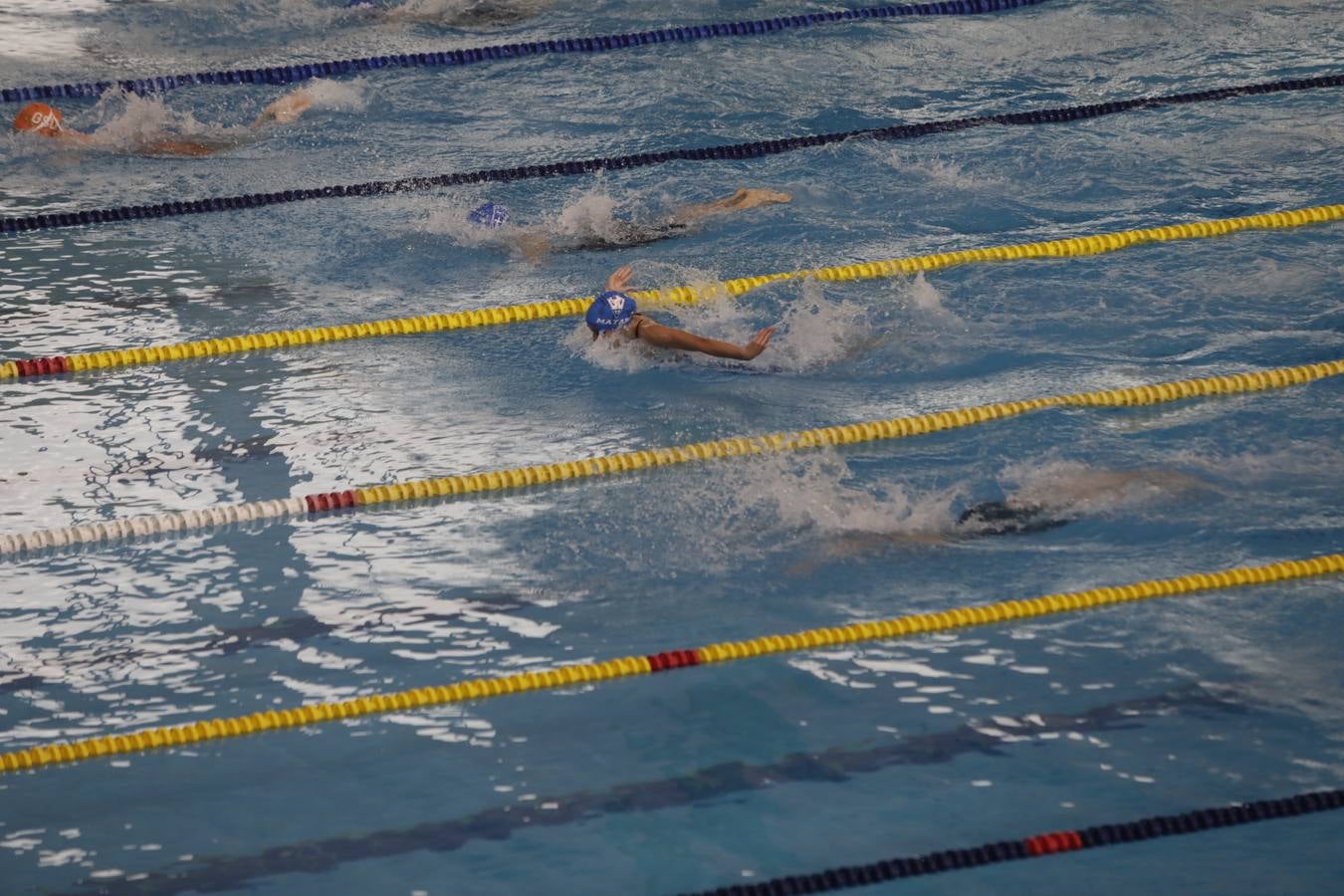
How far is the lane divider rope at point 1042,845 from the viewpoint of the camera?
3039 mm

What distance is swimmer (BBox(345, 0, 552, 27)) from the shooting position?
934 cm

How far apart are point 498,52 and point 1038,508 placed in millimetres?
5401

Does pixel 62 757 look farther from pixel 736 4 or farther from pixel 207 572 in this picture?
pixel 736 4

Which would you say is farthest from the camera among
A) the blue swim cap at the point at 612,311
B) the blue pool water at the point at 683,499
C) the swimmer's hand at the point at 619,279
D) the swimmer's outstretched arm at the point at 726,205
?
the swimmer's outstretched arm at the point at 726,205

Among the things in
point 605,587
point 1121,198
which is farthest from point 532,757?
point 1121,198

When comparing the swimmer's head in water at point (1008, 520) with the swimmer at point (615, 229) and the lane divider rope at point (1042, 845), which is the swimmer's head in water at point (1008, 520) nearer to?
the lane divider rope at point (1042, 845)

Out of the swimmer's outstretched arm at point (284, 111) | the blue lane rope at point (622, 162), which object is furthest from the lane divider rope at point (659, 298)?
the swimmer's outstretched arm at point (284, 111)

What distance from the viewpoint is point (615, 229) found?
652cm

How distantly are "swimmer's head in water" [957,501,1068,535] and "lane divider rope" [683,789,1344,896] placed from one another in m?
1.24

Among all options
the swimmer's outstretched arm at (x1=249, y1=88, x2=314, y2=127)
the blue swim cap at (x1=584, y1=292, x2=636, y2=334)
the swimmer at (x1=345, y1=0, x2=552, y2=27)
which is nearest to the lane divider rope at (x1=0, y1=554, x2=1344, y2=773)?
the blue swim cap at (x1=584, y1=292, x2=636, y2=334)

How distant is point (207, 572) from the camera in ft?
14.2

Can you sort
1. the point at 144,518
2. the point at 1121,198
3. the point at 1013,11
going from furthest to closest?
the point at 1013,11
the point at 1121,198
the point at 144,518

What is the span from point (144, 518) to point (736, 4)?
5.92 metres

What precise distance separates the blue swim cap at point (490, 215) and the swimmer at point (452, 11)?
3277 millimetres
